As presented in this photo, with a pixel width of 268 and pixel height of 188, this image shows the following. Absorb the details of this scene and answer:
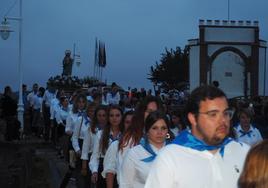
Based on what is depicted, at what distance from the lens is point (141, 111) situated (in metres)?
6.48

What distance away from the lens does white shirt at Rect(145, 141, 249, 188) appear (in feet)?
12.5

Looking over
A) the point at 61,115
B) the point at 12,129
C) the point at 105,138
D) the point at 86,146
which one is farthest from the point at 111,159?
the point at 12,129

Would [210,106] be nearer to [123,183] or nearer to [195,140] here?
[195,140]

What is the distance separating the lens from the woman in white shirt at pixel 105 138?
796 centimetres

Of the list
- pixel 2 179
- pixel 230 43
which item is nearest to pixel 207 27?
pixel 230 43

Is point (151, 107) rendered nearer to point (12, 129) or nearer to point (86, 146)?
point (86, 146)

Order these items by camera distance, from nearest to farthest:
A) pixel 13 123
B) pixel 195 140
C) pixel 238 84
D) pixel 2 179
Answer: pixel 195 140, pixel 2 179, pixel 13 123, pixel 238 84

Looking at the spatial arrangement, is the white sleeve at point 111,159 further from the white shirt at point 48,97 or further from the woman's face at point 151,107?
the white shirt at point 48,97

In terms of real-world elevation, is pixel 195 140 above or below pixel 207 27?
below

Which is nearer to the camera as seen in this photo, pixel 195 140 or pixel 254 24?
pixel 195 140

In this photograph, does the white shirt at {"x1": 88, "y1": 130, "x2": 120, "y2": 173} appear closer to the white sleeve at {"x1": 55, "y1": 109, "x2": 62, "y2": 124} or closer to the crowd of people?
the crowd of people

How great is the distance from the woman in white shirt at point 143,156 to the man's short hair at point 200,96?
4.83 ft

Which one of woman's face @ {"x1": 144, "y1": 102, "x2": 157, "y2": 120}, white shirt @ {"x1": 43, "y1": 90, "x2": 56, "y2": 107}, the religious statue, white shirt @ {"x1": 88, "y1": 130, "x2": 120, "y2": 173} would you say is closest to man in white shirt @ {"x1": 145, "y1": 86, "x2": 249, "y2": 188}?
woman's face @ {"x1": 144, "y1": 102, "x2": 157, "y2": 120}

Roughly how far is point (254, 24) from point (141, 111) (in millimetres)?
62769
